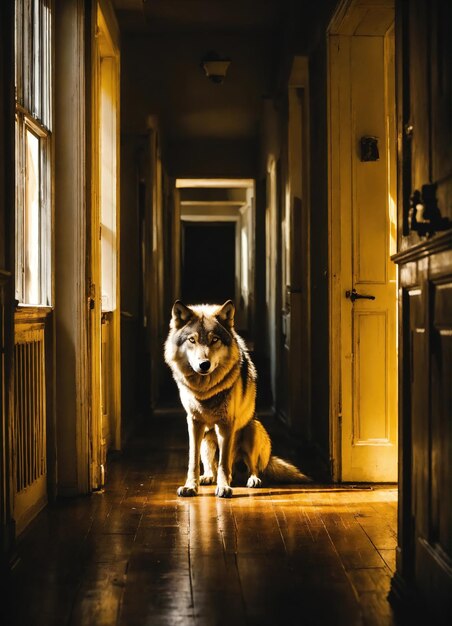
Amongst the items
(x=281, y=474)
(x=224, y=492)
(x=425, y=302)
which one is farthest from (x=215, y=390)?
(x=425, y=302)

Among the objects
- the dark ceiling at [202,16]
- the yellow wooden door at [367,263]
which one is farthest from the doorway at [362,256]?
Result: the dark ceiling at [202,16]

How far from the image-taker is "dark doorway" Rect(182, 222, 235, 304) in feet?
63.0

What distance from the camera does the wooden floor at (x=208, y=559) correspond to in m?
2.32

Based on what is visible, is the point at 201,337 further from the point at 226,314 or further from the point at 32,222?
the point at 32,222

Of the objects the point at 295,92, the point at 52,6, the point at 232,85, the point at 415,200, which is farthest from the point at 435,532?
the point at 232,85

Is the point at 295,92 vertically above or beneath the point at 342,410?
above

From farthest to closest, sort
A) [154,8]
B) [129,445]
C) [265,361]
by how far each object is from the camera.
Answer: [265,361] → [154,8] → [129,445]

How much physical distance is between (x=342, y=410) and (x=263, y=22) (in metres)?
4.67

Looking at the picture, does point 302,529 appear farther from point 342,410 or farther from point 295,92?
point 295,92

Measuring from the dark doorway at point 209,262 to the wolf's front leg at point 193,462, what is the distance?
48.6ft

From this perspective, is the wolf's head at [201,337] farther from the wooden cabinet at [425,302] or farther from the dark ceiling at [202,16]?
the dark ceiling at [202,16]

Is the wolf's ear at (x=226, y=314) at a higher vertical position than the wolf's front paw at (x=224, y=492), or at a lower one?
higher

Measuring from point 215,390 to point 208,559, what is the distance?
1434 millimetres

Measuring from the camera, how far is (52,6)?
12.8 feet
